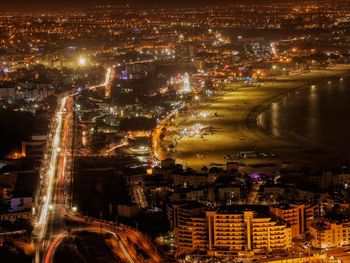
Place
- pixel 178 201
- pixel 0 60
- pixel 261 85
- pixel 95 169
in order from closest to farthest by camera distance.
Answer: pixel 178 201
pixel 95 169
pixel 261 85
pixel 0 60

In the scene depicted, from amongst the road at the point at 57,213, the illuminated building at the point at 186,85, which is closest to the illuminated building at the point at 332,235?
the road at the point at 57,213

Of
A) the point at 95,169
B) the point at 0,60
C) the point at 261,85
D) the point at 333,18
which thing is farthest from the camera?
the point at 333,18

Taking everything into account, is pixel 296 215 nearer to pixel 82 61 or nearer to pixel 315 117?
pixel 315 117

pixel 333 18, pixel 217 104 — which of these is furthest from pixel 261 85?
pixel 333 18

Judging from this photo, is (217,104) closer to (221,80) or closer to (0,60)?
(221,80)

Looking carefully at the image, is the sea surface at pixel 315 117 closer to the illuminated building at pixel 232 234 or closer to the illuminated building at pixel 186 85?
the illuminated building at pixel 186 85

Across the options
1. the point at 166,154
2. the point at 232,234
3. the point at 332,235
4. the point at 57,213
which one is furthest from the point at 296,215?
the point at 166,154
